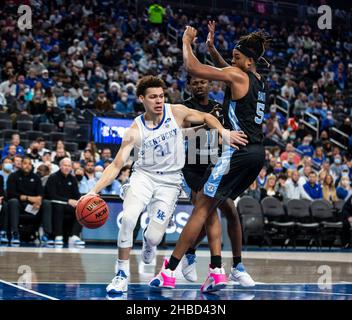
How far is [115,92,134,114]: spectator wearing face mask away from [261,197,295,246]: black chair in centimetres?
582

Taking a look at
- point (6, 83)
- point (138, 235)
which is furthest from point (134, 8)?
point (138, 235)

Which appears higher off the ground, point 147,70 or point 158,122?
point 147,70

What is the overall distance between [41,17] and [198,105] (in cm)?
1798

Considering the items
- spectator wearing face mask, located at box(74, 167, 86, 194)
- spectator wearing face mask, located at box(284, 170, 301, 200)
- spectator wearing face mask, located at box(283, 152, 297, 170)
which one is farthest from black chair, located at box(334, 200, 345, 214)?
spectator wearing face mask, located at box(74, 167, 86, 194)

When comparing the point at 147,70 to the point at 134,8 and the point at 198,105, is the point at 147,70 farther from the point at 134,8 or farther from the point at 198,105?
the point at 198,105

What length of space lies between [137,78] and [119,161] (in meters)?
17.4

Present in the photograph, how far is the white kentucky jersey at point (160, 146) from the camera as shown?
24.6 ft

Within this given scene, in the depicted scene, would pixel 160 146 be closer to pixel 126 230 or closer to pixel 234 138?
pixel 234 138

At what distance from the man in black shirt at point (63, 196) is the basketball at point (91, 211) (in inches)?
336

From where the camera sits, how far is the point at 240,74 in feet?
24.0

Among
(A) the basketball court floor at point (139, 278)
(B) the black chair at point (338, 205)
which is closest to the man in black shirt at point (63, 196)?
(A) the basketball court floor at point (139, 278)

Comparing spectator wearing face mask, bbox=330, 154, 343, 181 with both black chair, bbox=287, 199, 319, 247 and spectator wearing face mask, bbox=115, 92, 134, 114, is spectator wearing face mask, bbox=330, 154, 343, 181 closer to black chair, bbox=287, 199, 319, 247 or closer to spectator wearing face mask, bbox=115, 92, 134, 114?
black chair, bbox=287, 199, 319, 247

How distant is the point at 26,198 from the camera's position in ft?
51.2

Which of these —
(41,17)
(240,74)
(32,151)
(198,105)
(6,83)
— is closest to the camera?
(240,74)
